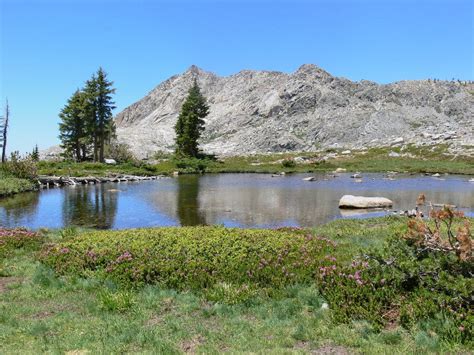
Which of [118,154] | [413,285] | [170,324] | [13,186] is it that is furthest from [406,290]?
[118,154]

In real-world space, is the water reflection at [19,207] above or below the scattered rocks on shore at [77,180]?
below

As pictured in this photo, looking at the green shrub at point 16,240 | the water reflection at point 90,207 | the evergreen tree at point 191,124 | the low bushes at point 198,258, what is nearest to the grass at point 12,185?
the water reflection at point 90,207

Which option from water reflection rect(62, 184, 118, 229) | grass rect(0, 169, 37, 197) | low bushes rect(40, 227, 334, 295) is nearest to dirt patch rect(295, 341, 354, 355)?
low bushes rect(40, 227, 334, 295)

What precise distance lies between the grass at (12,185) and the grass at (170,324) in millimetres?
43215

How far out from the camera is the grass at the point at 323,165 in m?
82.6

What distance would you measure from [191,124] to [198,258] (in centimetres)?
9963

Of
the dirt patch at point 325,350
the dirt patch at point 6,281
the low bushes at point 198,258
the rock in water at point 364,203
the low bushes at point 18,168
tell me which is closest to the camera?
the dirt patch at point 325,350

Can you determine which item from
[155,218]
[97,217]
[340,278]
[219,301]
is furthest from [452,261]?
[97,217]

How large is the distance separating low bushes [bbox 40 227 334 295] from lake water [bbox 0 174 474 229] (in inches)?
625

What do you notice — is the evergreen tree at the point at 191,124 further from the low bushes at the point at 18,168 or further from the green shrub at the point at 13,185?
the green shrub at the point at 13,185

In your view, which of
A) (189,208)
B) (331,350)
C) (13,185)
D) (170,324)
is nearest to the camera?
(331,350)

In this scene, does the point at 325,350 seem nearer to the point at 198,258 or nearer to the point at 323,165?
the point at 198,258

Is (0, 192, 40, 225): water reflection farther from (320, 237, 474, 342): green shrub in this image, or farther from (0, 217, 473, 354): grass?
(320, 237, 474, 342): green shrub

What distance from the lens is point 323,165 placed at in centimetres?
10569
